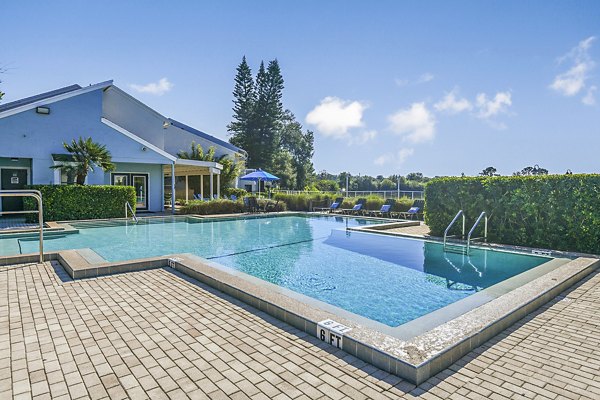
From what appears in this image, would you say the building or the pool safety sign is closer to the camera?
the pool safety sign

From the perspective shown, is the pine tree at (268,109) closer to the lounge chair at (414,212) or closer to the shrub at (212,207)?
the shrub at (212,207)

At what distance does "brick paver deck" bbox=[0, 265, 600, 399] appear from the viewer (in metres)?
2.71

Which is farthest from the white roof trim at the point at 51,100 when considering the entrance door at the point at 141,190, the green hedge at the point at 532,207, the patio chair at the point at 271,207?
the green hedge at the point at 532,207

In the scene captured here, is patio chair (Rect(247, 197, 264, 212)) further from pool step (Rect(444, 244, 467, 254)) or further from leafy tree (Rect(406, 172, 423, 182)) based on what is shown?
leafy tree (Rect(406, 172, 423, 182))

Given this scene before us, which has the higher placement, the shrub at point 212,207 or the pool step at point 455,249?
the shrub at point 212,207

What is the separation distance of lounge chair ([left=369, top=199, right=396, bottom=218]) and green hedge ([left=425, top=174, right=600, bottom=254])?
701 centimetres

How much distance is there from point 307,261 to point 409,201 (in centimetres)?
1180

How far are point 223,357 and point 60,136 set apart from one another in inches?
661

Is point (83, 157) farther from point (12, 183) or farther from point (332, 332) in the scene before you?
point (332, 332)

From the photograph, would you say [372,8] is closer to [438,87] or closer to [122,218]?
[438,87]

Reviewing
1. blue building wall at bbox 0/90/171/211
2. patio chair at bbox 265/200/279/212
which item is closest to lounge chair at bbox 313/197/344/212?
patio chair at bbox 265/200/279/212

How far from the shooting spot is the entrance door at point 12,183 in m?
15.8

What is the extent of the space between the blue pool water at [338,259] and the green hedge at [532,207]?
1149 millimetres

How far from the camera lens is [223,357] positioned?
3.20 metres
